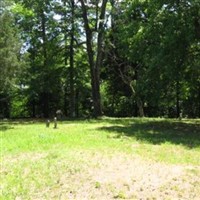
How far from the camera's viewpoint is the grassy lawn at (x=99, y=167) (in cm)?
1055

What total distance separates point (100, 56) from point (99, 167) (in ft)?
81.2

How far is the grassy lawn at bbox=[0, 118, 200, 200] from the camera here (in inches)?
416

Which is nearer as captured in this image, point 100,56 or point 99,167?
point 99,167

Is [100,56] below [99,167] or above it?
Result: above

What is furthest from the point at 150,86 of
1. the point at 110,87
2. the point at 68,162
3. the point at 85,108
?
the point at 85,108

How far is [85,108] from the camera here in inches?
2100

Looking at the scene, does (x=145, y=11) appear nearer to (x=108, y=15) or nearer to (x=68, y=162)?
(x=108, y=15)

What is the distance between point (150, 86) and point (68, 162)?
43.6ft

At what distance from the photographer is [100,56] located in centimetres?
3697

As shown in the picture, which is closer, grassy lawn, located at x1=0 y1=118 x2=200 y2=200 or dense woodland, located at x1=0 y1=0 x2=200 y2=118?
grassy lawn, located at x1=0 y1=118 x2=200 y2=200

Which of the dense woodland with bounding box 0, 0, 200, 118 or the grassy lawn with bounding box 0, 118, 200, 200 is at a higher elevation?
the dense woodland with bounding box 0, 0, 200, 118

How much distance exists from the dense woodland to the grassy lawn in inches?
271

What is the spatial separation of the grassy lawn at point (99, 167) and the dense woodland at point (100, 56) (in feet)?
22.6

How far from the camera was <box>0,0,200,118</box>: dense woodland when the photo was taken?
79.6 ft
